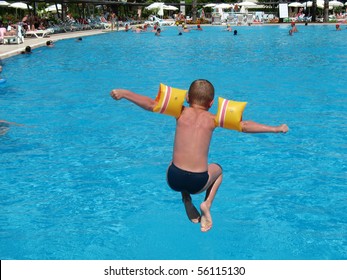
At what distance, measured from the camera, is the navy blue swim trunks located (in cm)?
473

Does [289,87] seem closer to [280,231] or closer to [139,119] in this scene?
[139,119]

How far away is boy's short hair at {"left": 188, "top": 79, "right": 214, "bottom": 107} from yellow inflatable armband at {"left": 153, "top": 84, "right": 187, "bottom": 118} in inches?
3.6

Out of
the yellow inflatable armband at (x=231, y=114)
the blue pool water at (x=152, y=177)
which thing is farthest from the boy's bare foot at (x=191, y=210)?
the blue pool water at (x=152, y=177)

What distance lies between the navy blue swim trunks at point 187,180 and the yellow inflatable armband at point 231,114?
21.5 inches

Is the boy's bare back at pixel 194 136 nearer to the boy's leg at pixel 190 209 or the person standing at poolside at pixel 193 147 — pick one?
the person standing at poolside at pixel 193 147

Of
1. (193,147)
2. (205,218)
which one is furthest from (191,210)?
(193,147)

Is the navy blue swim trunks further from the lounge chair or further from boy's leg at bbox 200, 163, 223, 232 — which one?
the lounge chair

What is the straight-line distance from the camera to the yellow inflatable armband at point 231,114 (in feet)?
14.6

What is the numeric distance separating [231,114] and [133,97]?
0.87 m

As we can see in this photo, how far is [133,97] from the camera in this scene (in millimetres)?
4527

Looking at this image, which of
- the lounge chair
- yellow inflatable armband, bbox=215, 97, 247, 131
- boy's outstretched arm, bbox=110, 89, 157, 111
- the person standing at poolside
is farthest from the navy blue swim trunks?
the lounge chair

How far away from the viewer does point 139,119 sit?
510 inches

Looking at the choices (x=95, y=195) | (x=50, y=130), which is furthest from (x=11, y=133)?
(x=95, y=195)

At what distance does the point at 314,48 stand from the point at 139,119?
64.8ft
